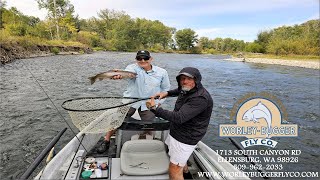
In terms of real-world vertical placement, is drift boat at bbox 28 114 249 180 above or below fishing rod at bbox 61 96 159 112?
below

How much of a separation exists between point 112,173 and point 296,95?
18.3 metres

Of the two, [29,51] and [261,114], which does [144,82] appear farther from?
[29,51]

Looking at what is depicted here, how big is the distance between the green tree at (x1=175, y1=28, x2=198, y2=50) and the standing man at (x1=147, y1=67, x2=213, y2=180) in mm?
122966

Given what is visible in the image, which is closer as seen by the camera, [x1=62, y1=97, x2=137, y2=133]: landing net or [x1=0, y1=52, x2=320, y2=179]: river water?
[x1=62, y1=97, x2=137, y2=133]: landing net

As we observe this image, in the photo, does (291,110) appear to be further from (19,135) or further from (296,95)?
(19,135)

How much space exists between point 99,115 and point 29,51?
1520 inches

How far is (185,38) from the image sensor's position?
124 metres

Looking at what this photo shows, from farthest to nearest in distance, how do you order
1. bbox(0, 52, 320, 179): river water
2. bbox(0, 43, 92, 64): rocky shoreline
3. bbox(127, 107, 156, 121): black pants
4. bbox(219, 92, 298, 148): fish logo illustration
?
1. bbox(0, 43, 92, 64): rocky shoreline
2. bbox(219, 92, 298, 148): fish logo illustration
3. bbox(0, 52, 320, 179): river water
4. bbox(127, 107, 156, 121): black pants

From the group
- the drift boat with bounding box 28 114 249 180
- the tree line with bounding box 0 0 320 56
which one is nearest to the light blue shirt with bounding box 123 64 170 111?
the drift boat with bounding box 28 114 249 180

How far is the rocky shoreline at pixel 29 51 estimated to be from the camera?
93.6 ft

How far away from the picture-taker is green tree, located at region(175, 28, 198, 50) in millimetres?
124688

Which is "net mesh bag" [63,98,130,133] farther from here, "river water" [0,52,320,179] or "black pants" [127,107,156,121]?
"river water" [0,52,320,179]

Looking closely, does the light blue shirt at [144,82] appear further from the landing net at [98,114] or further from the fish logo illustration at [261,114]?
the fish logo illustration at [261,114]

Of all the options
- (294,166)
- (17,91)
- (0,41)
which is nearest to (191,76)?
(294,166)
